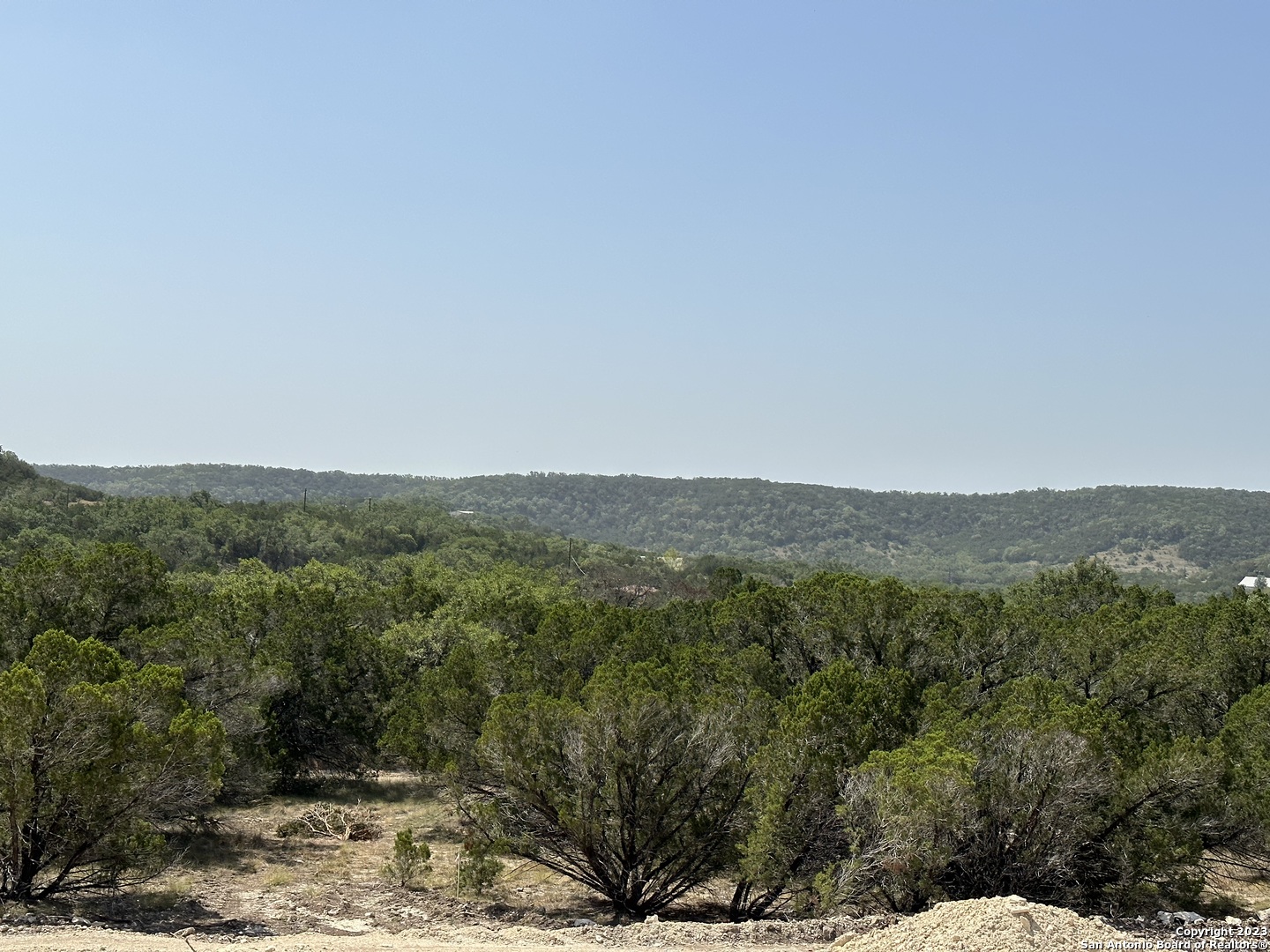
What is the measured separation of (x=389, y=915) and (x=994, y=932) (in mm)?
9911

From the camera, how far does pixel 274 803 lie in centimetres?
2706

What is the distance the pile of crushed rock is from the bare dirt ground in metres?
0.02

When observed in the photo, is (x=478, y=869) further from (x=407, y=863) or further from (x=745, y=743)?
(x=745, y=743)

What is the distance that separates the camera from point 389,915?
55.5ft

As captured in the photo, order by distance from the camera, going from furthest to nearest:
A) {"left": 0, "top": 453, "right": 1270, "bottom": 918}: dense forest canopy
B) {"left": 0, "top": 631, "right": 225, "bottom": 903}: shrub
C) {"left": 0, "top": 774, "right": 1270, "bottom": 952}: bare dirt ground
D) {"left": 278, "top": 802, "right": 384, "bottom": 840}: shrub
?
{"left": 278, "top": 802, "right": 384, "bottom": 840}: shrub → {"left": 0, "top": 453, "right": 1270, "bottom": 918}: dense forest canopy → {"left": 0, "top": 631, "right": 225, "bottom": 903}: shrub → {"left": 0, "top": 774, "right": 1270, "bottom": 952}: bare dirt ground

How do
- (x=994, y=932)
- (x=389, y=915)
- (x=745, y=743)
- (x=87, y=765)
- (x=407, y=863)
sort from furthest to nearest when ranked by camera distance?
(x=407, y=863) < (x=745, y=743) < (x=389, y=915) < (x=87, y=765) < (x=994, y=932)

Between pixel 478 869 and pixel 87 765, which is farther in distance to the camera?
pixel 478 869

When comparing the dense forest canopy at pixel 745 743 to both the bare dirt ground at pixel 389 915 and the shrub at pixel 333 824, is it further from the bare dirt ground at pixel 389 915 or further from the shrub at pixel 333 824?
the shrub at pixel 333 824

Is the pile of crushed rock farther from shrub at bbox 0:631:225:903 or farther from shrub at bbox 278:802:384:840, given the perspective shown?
shrub at bbox 278:802:384:840

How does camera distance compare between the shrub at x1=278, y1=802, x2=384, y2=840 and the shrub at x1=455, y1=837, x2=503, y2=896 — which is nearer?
the shrub at x1=455, y1=837, x2=503, y2=896

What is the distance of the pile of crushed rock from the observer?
37.0ft

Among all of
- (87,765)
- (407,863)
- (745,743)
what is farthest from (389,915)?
(745,743)

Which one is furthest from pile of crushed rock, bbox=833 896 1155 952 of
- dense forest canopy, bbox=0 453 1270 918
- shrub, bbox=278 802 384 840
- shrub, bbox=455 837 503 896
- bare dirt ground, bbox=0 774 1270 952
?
shrub, bbox=278 802 384 840

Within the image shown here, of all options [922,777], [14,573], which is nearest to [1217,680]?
[922,777]
